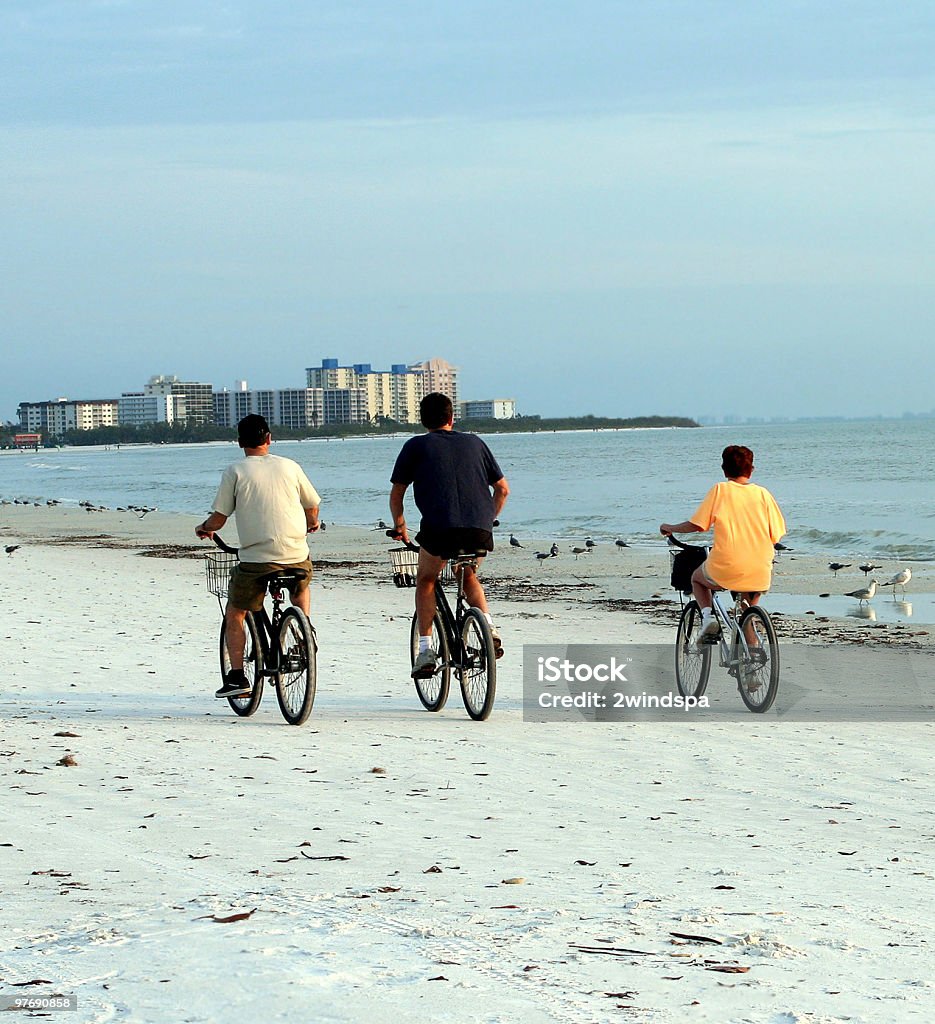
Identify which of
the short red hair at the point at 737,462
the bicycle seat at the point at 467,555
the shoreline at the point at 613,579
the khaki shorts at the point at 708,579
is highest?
the short red hair at the point at 737,462

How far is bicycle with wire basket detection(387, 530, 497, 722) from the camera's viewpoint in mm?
7785

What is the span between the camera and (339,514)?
37.0 meters

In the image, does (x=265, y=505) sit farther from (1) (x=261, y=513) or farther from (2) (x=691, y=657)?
(2) (x=691, y=657)

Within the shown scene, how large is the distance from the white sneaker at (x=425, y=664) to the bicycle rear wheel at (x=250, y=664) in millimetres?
907

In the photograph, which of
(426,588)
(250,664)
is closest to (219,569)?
(250,664)

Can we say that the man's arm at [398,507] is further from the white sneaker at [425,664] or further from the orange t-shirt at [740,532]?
the orange t-shirt at [740,532]

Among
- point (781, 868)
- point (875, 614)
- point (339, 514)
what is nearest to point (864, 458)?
point (339, 514)

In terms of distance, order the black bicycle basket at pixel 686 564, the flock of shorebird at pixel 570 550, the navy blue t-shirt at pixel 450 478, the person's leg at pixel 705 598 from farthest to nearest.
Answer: the flock of shorebird at pixel 570 550 → the black bicycle basket at pixel 686 564 → the person's leg at pixel 705 598 → the navy blue t-shirt at pixel 450 478

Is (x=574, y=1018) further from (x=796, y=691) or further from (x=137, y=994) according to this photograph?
(x=796, y=691)

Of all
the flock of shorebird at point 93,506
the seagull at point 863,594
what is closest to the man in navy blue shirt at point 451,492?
the seagull at point 863,594

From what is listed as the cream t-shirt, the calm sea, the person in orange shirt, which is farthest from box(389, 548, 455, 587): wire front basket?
the calm sea

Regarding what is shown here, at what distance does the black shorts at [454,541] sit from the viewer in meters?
7.66

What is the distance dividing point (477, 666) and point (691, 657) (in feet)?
4.81

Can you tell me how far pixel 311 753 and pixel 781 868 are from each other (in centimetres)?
283
